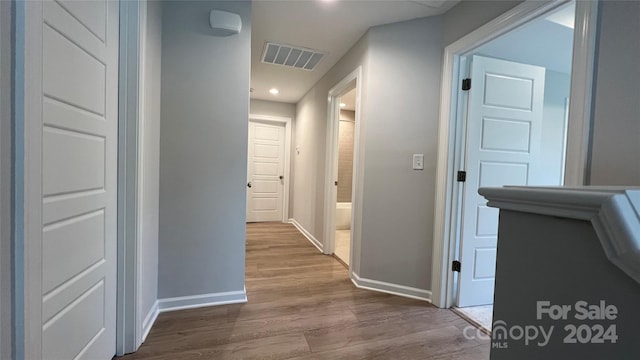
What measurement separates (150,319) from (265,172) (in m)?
3.67

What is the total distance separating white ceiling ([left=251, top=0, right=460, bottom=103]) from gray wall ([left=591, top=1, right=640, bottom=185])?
3.78 feet

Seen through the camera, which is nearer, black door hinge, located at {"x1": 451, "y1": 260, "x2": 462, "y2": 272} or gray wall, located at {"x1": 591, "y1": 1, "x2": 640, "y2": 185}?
gray wall, located at {"x1": 591, "y1": 1, "x2": 640, "y2": 185}

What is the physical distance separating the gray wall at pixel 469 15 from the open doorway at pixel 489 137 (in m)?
0.18

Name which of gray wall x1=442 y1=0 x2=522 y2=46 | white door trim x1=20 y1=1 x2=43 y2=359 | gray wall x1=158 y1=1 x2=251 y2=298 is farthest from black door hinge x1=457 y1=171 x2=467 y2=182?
white door trim x1=20 y1=1 x2=43 y2=359

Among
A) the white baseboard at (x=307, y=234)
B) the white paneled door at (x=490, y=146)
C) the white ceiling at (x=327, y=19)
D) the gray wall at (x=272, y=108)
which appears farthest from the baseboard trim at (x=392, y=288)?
the gray wall at (x=272, y=108)

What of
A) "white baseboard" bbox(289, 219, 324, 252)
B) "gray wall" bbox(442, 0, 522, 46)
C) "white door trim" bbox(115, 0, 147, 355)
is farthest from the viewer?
"white baseboard" bbox(289, 219, 324, 252)

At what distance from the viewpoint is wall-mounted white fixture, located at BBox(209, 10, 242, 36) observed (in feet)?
6.14

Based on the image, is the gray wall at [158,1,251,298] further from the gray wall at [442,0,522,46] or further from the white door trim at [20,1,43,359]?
the gray wall at [442,0,522,46]

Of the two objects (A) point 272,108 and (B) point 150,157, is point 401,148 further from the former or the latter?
(A) point 272,108

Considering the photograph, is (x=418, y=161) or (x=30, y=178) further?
(x=418, y=161)

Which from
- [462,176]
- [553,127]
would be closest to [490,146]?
[462,176]

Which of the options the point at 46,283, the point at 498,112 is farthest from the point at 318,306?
the point at 498,112

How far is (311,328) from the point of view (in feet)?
5.82

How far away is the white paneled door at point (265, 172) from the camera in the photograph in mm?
5141
